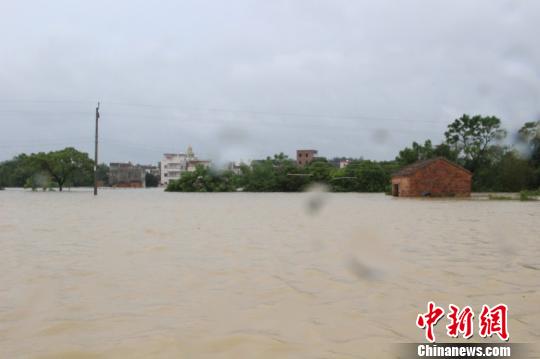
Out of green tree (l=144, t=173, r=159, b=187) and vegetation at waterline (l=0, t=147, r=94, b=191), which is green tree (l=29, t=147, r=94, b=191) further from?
green tree (l=144, t=173, r=159, b=187)

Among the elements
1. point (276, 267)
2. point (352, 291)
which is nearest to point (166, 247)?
point (276, 267)

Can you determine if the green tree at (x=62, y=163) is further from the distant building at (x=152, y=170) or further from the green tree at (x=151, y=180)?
the distant building at (x=152, y=170)

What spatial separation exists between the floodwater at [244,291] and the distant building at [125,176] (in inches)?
2963

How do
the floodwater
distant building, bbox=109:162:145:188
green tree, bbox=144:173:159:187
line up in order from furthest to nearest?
green tree, bbox=144:173:159:187 → distant building, bbox=109:162:145:188 → the floodwater

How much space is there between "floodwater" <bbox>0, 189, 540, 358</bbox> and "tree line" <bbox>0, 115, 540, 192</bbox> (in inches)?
1535

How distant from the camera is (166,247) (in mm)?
8156

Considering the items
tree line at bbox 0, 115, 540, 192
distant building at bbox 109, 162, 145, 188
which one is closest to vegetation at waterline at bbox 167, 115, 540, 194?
tree line at bbox 0, 115, 540, 192

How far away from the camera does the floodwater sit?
3.50 m

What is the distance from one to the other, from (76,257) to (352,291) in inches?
162

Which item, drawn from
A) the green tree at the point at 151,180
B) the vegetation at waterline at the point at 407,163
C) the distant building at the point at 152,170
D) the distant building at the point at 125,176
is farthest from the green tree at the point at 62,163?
the distant building at the point at 152,170

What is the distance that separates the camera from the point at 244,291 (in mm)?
5039

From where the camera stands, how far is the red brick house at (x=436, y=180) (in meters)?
32.9

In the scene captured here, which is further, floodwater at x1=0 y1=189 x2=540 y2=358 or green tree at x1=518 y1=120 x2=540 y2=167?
green tree at x1=518 y1=120 x2=540 y2=167

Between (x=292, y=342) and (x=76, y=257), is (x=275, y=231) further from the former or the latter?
(x=292, y=342)
